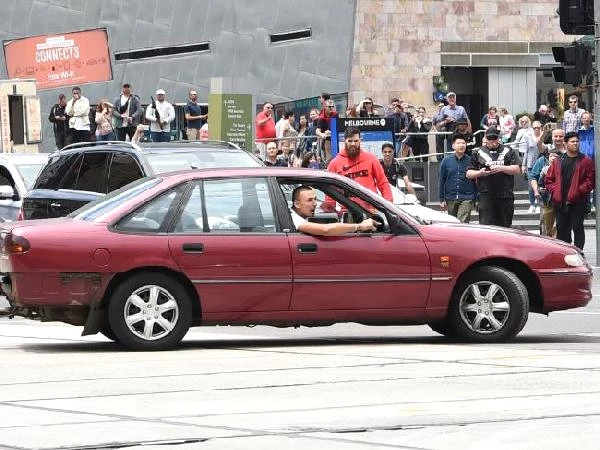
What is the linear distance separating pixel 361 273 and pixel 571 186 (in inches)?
409

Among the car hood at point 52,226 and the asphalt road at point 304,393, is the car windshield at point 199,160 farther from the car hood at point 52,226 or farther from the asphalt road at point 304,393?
the car hood at point 52,226

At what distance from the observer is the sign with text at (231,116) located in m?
29.3

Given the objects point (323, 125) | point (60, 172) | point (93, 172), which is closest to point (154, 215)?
point (93, 172)

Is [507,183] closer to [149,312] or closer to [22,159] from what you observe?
[22,159]

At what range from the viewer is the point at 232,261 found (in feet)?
43.8

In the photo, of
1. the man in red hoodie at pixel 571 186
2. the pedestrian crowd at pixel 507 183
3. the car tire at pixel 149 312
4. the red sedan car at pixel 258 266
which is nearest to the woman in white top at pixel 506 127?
the pedestrian crowd at pixel 507 183

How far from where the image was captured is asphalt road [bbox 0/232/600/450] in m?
8.91

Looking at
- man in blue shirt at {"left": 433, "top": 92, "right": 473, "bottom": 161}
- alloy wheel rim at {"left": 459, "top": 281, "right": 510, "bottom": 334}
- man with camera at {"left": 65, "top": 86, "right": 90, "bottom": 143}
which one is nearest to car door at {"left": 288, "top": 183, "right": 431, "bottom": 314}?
alloy wheel rim at {"left": 459, "top": 281, "right": 510, "bottom": 334}

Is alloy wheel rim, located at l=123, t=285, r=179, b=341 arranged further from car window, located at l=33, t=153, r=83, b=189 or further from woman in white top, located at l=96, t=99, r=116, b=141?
woman in white top, located at l=96, t=99, r=116, b=141

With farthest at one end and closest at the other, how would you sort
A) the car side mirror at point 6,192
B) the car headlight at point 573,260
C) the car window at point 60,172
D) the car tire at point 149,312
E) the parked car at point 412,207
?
the car side mirror at point 6,192 → the parked car at point 412,207 → the car window at point 60,172 → the car headlight at point 573,260 → the car tire at point 149,312

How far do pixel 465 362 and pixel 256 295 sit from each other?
1.80 metres

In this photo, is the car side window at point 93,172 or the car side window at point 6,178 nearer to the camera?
the car side window at point 93,172

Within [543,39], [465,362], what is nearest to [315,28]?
[543,39]

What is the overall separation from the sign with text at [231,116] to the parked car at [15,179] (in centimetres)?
592
